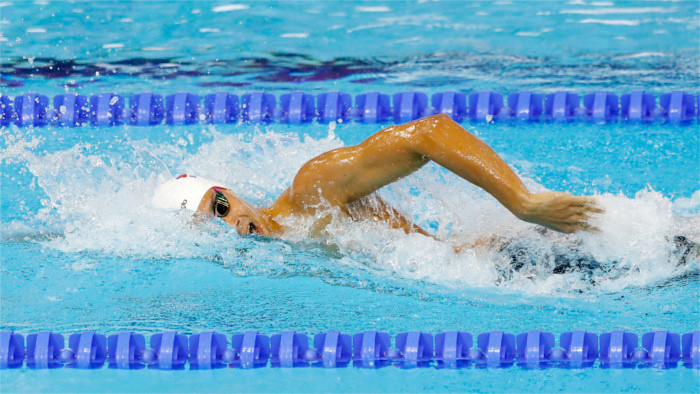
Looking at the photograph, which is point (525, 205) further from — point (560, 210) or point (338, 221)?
point (338, 221)

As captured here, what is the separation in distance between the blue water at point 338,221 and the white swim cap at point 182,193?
59 millimetres

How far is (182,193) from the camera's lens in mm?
3229

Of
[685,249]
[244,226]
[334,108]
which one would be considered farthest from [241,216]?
[334,108]

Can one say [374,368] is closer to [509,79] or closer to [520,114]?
[520,114]

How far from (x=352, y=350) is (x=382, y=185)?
55 cm

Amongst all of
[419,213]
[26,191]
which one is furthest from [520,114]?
[26,191]

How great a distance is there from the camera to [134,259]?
3.39m

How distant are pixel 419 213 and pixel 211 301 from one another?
0.97 metres

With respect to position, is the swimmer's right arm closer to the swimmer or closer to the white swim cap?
the swimmer

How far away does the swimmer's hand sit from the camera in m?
2.52

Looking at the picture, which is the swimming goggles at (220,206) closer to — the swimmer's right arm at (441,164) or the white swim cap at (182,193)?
the white swim cap at (182,193)

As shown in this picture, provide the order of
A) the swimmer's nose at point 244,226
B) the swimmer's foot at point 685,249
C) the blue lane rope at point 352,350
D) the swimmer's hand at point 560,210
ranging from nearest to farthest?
the swimmer's hand at point 560,210
the blue lane rope at point 352,350
the swimmer's foot at point 685,249
the swimmer's nose at point 244,226

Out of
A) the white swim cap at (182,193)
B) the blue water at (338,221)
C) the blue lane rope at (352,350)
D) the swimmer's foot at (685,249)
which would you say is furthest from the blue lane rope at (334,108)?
the blue lane rope at (352,350)

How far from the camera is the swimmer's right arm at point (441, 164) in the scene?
8.34ft
